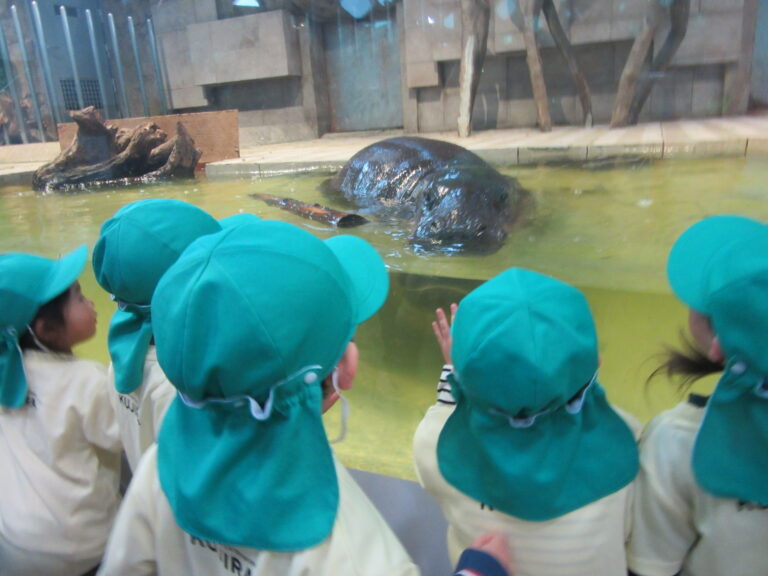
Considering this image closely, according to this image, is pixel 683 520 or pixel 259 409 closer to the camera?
pixel 259 409

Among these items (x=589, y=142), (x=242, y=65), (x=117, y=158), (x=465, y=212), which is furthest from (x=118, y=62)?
(x=589, y=142)

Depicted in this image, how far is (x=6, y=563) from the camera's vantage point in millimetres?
1409

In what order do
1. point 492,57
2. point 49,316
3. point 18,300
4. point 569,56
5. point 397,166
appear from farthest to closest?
1. point 397,166
2. point 492,57
3. point 569,56
4. point 49,316
5. point 18,300

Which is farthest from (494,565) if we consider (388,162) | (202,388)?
(388,162)

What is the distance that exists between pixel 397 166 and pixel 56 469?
3673 millimetres

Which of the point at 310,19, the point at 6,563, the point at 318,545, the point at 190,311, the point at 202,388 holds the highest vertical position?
the point at 310,19

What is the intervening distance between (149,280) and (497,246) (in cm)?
212

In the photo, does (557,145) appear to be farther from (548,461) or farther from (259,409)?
(259,409)

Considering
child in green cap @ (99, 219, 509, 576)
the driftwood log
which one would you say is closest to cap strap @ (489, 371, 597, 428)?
child in green cap @ (99, 219, 509, 576)

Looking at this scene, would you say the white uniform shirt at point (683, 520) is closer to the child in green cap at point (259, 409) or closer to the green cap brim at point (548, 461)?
the green cap brim at point (548, 461)

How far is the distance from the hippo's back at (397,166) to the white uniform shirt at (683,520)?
3.47 m

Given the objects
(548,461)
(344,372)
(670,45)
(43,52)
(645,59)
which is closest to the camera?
(548,461)

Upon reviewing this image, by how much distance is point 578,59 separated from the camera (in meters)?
4.06

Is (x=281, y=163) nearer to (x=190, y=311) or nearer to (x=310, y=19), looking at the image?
(x=310, y=19)
